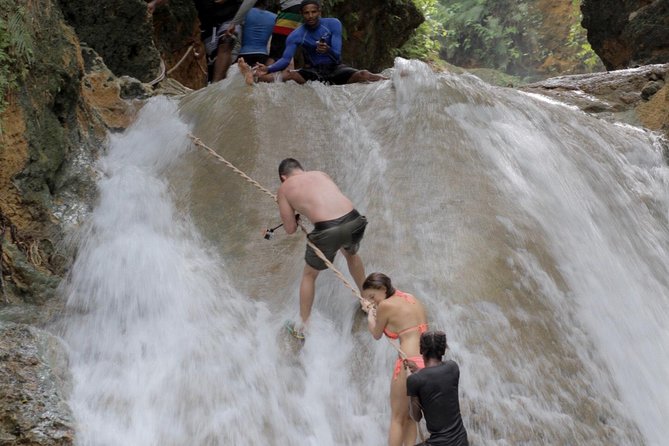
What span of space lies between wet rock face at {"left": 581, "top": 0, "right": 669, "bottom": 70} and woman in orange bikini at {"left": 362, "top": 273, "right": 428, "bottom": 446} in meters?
11.1

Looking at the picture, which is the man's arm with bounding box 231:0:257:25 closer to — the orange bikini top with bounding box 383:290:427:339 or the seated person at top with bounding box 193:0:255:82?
the seated person at top with bounding box 193:0:255:82

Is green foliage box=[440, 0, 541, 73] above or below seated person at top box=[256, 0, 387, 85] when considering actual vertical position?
below

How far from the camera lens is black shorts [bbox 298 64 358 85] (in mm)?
10000

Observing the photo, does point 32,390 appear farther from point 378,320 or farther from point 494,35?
point 494,35

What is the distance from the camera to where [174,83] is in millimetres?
11812

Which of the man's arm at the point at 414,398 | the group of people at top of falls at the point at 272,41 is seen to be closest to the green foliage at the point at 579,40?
the group of people at top of falls at the point at 272,41

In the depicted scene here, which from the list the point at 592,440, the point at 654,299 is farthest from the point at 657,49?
the point at 592,440

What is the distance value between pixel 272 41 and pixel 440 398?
8.12 m

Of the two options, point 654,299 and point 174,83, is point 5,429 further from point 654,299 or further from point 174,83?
point 174,83

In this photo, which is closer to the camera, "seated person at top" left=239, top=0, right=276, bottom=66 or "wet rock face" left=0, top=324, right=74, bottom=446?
"wet rock face" left=0, top=324, right=74, bottom=446

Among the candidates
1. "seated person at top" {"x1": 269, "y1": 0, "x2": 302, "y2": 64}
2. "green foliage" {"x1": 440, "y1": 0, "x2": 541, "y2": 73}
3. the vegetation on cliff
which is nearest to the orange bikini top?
"seated person at top" {"x1": 269, "y1": 0, "x2": 302, "y2": 64}

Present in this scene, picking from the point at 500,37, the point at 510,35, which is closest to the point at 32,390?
the point at 500,37

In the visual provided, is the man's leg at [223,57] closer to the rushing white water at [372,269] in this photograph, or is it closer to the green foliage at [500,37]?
the rushing white water at [372,269]

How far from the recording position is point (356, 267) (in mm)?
6238
